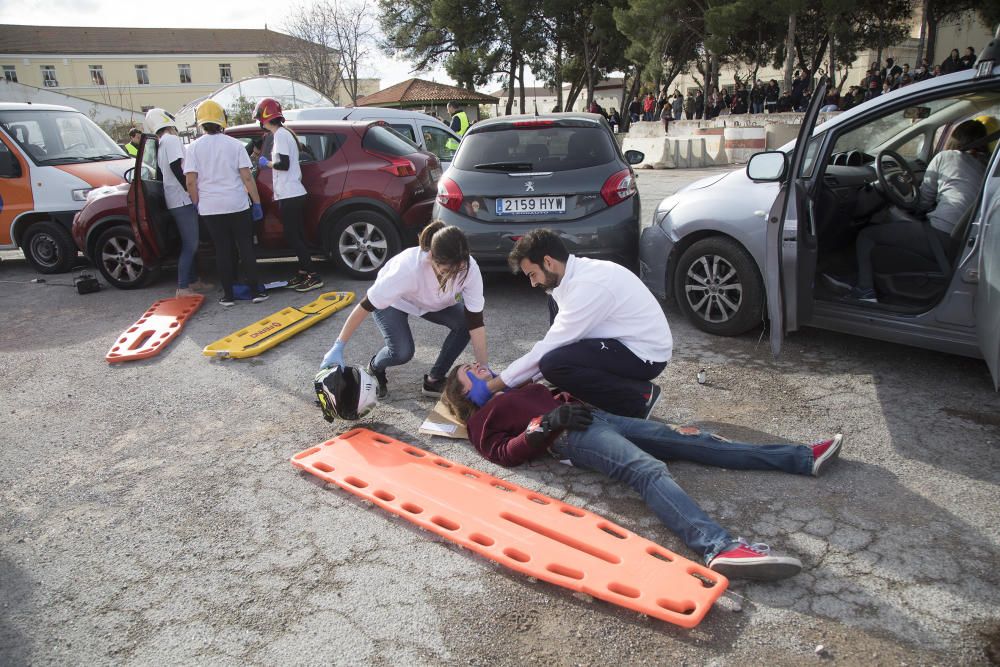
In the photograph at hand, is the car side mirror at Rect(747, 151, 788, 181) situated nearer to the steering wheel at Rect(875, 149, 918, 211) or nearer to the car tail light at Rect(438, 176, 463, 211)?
the steering wheel at Rect(875, 149, 918, 211)

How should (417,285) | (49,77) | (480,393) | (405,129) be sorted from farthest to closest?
1. (49,77)
2. (405,129)
3. (417,285)
4. (480,393)

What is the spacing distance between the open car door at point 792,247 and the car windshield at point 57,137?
861 centimetres

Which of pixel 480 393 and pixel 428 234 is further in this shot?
pixel 428 234

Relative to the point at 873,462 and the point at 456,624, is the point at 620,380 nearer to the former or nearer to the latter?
the point at 873,462

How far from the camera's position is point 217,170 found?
20.7 ft

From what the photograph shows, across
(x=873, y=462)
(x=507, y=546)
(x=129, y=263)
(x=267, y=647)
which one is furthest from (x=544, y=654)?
(x=129, y=263)

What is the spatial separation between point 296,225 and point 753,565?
18.6ft

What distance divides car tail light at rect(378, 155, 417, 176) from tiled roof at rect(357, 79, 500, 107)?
3434cm

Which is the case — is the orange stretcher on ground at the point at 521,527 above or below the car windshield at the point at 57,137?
below

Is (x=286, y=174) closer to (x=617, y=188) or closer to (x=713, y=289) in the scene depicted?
(x=617, y=188)

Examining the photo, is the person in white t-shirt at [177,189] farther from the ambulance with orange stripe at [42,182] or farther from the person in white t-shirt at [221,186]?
the ambulance with orange stripe at [42,182]

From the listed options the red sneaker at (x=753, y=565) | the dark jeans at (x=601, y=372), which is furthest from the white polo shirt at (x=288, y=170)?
the red sneaker at (x=753, y=565)

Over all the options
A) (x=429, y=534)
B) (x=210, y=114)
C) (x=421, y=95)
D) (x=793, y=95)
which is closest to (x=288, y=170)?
(x=210, y=114)

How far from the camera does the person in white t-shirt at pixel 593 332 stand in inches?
136
